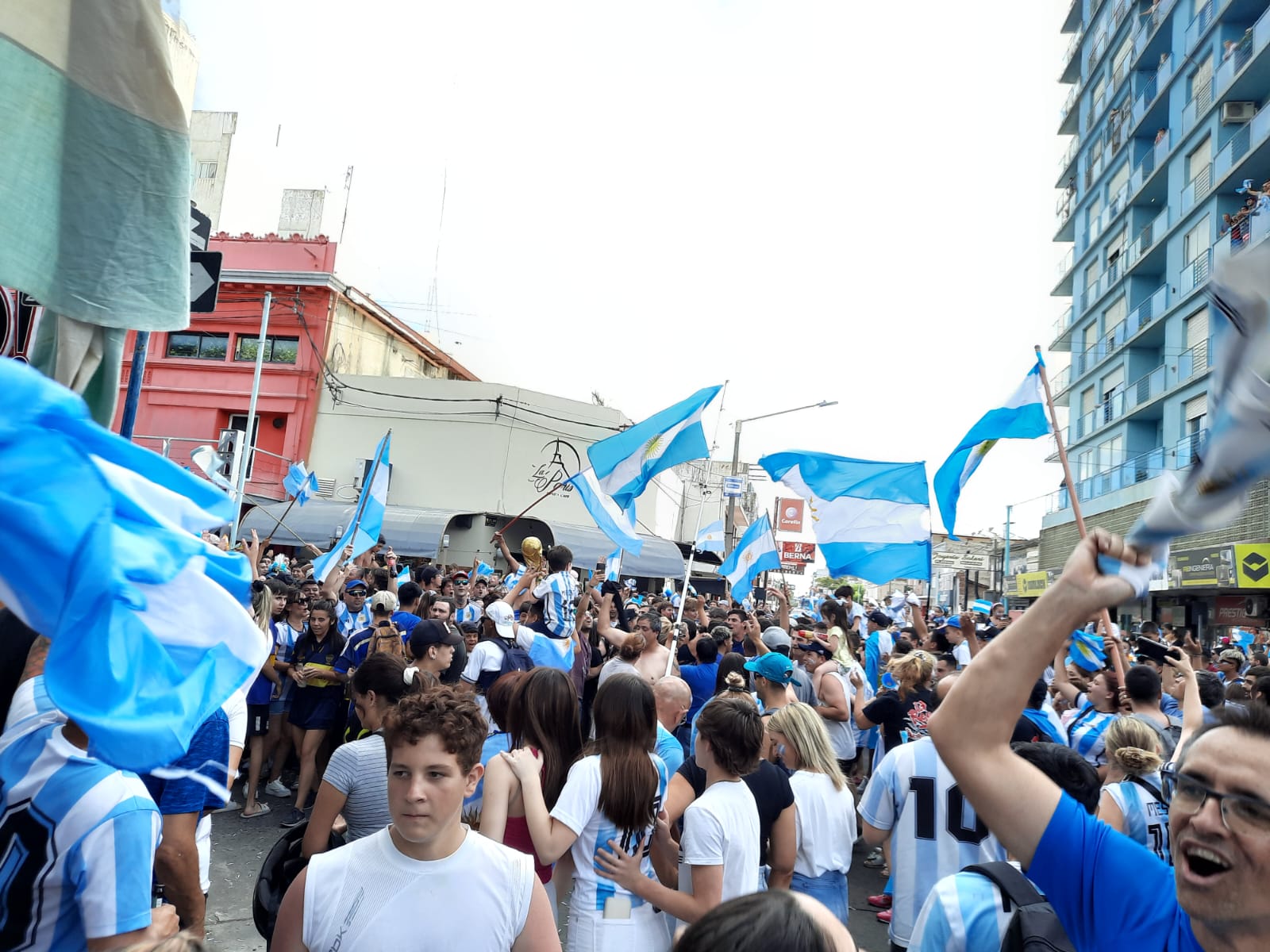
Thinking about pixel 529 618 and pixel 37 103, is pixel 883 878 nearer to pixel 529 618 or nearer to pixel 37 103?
pixel 529 618

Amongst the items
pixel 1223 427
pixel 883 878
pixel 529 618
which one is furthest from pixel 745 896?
pixel 529 618

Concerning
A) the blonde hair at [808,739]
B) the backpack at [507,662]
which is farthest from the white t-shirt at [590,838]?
the backpack at [507,662]

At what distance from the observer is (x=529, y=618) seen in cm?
915

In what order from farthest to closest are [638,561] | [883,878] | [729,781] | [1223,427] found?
[638,561]
[883,878]
[729,781]
[1223,427]

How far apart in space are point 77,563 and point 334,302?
3265 cm

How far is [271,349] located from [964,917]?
110 ft

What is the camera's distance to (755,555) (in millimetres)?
13766

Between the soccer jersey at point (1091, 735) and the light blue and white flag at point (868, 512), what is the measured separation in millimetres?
3696

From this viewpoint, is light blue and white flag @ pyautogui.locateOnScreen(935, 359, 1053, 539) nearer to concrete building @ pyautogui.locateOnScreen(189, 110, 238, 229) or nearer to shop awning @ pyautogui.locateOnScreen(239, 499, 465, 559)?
shop awning @ pyautogui.locateOnScreen(239, 499, 465, 559)

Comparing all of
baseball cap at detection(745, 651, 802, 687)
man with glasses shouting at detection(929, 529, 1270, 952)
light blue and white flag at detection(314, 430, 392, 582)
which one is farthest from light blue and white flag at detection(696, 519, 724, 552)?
man with glasses shouting at detection(929, 529, 1270, 952)

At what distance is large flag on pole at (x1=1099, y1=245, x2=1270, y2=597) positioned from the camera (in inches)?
58.0

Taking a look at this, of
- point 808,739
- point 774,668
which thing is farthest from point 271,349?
point 808,739

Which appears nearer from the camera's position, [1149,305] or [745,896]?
[745,896]

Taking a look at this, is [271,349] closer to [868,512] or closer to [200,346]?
[200,346]
